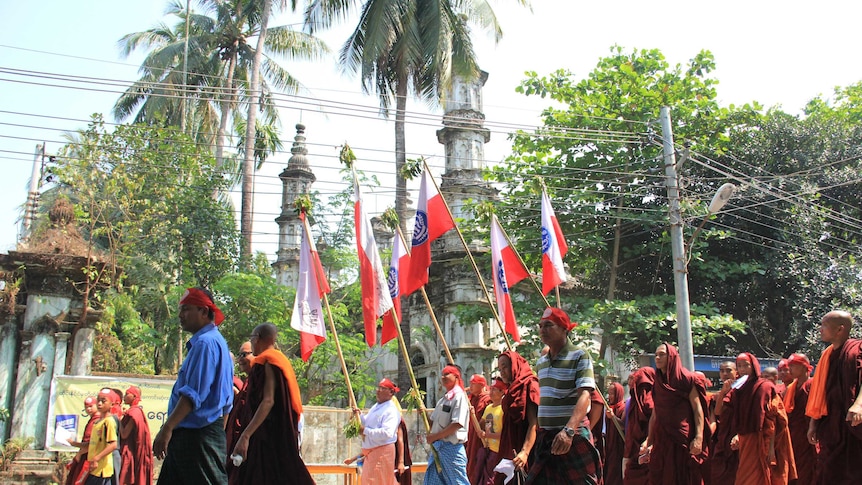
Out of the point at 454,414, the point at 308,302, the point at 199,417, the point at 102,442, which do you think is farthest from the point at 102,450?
the point at 199,417

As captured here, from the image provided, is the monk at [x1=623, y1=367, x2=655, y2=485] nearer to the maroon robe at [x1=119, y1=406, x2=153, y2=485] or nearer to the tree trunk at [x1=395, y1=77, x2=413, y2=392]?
the maroon robe at [x1=119, y1=406, x2=153, y2=485]

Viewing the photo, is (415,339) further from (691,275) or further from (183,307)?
(183,307)

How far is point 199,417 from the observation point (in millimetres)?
5117

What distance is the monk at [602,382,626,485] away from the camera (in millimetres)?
10000

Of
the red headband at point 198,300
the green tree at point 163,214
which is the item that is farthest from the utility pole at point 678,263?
the green tree at point 163,214

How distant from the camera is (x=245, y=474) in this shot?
19.1 feet

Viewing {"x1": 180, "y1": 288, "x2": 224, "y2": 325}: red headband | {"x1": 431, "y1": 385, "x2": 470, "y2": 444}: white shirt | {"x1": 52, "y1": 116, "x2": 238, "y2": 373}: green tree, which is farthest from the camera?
{"x1": 52, "y1": 116, "x2": 238, "y2": 373}: green tree

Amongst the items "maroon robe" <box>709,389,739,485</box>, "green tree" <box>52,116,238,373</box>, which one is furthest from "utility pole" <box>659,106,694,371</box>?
"green tree" <box>52,116,238,373</box>

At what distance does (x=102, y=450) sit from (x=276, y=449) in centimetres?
359

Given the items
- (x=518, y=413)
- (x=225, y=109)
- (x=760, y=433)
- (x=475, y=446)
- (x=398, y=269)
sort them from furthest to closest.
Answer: (x=225, y=109)
(x=398, y=269)
(x=475, y=446)
(x=760, y=433)
(x=518, y=413)

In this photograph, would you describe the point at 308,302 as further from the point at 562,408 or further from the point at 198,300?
the point at 562,408

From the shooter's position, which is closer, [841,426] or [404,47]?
[841,426]

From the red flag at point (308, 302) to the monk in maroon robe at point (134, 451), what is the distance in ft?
7.54

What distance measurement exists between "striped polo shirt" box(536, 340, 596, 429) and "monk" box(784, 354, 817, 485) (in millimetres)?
A: 4569
